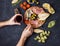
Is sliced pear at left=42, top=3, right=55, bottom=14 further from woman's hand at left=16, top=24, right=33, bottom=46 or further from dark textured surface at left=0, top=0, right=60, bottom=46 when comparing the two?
woman's hand at left=16, top=24, right=33, bottom=46

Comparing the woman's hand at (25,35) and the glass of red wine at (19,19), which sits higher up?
the glass of red wine at (19,19)

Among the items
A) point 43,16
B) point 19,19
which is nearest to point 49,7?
point 43,16

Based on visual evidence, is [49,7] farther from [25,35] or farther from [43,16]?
[25,35]

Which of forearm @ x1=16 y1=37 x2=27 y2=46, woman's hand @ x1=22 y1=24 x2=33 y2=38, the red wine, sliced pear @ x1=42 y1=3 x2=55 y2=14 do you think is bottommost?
forearm @ x1=16 y1=37 x2=27 y2=46

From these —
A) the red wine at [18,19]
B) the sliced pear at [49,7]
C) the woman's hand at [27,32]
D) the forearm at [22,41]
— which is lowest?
the forearm at [22,41]

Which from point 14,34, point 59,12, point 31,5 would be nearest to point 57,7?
point 59,12

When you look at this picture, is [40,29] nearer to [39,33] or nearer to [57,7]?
[39,33]

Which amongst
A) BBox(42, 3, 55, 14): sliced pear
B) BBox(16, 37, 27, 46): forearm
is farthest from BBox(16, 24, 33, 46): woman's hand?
BBox(42, 3, 55, 14): sliced pear

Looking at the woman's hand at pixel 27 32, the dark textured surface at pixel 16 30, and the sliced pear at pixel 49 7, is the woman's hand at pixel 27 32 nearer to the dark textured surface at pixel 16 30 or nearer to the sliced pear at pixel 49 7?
the dark textured surface at pixel 16 30

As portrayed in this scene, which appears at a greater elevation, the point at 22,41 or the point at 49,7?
the point at 49,7

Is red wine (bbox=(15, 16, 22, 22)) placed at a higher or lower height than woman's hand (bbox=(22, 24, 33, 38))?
higher

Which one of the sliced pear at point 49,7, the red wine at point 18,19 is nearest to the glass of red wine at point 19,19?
the red wine at point 18,19
